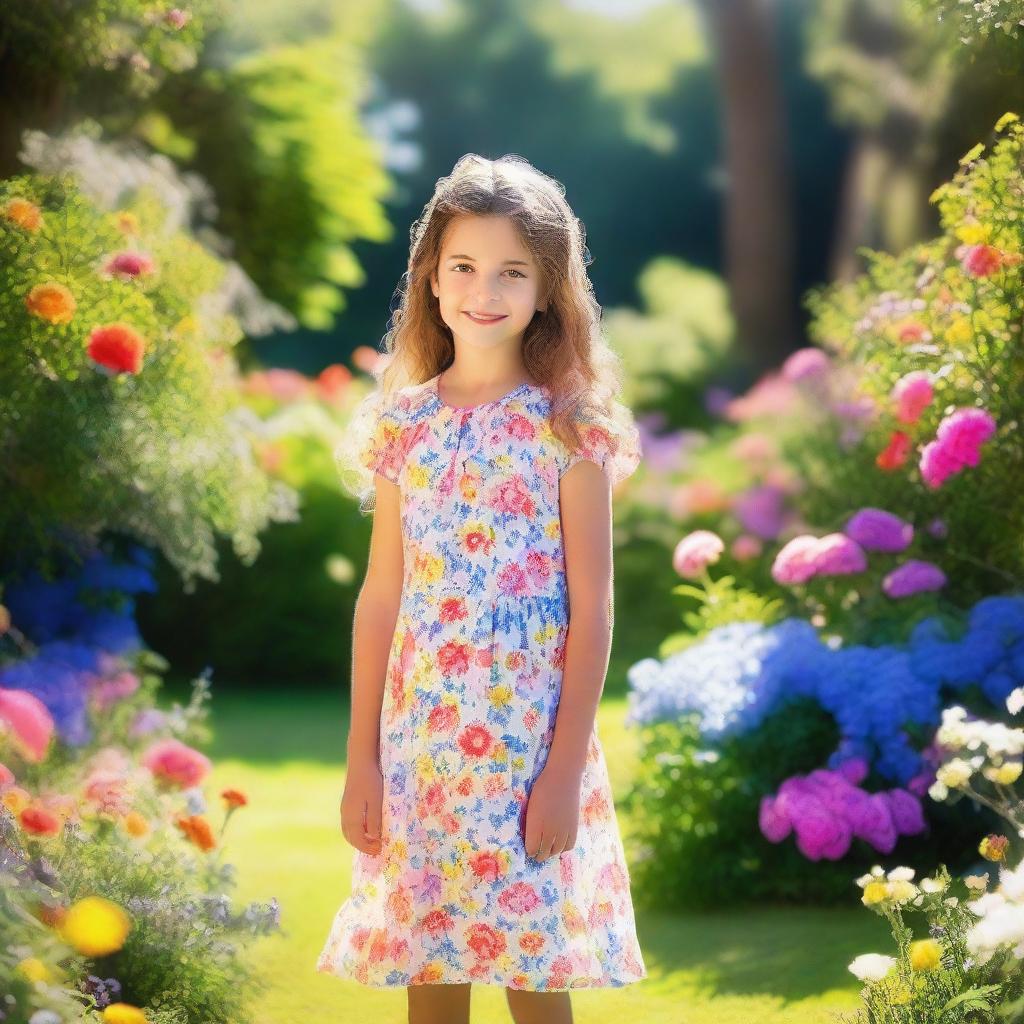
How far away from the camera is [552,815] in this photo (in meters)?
2.46

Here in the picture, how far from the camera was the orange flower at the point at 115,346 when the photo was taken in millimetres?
3949

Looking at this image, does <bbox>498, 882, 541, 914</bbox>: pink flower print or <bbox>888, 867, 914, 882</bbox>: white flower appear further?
<bbox>888, 867, 914, 882</bbox>: white flower

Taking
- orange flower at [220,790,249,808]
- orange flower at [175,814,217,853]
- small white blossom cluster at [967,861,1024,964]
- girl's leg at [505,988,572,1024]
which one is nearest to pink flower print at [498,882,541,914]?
girl's leg at [505,988,572,1024]

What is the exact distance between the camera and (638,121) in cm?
1925

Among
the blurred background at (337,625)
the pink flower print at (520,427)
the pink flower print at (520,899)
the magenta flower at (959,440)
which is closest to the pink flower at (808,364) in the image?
the blurred background at (337,625)

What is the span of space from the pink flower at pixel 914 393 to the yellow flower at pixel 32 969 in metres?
2.92

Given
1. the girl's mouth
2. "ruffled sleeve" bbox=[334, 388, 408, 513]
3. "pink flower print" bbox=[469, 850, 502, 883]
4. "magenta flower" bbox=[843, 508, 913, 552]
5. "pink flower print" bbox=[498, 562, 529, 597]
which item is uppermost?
"magenta flower" bbox=[843, 508, 913, 552]

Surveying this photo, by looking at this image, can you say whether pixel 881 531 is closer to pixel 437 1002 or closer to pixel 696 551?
pixel 696 551

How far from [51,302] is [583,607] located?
1.84m

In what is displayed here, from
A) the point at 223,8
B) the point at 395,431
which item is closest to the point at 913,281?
the point at 223,8

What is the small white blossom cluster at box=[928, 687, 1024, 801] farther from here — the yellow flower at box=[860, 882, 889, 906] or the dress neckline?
the dress neckline

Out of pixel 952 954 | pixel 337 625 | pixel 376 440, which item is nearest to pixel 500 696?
pixel 376 440

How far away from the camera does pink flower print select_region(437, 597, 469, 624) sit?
257cm

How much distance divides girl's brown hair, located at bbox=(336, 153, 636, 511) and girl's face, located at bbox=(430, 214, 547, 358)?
22 mm
